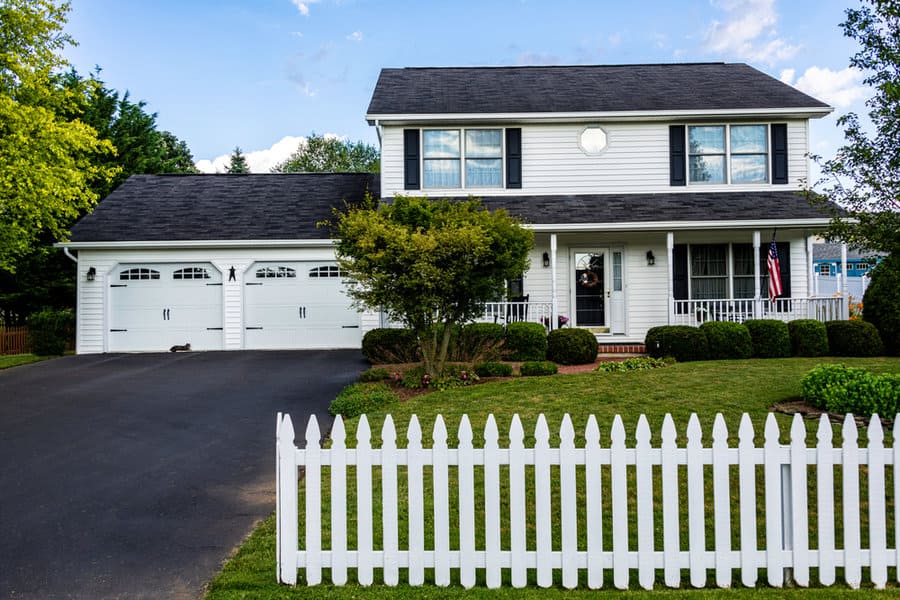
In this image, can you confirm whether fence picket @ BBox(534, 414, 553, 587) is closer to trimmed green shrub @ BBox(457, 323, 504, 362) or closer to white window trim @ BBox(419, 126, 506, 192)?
trimmed green shrub @ BBox(457, 323, 504, 362)

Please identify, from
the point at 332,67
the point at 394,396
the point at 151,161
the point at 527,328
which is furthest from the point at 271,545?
the point at 332,67

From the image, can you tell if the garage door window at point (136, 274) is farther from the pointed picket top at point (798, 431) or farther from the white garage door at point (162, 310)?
the pointed picket top at point (798, 431)

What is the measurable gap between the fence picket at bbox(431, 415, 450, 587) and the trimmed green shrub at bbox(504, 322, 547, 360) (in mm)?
9208

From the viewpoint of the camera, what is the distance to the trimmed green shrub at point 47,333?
52.7 feet

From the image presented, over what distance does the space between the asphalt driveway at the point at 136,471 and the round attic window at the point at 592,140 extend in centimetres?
800

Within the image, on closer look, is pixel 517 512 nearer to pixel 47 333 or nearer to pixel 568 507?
pixel 568 507

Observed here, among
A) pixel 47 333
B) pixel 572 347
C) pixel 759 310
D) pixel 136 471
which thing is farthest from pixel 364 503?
pixel 47 333

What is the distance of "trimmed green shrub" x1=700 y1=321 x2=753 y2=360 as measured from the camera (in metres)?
12.1

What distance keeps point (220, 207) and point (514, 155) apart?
8411 mm

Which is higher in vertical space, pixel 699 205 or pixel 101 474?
pixel 699 205

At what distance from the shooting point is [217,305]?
Result: 16.3 meters

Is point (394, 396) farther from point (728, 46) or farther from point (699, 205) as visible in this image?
point (728, 46)

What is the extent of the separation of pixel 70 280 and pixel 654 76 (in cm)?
2031

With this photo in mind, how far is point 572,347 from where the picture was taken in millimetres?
12227
